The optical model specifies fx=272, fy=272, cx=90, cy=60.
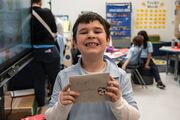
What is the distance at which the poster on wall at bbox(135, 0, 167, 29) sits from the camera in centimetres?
866

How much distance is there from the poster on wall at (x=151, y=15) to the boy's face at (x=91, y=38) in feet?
24.9

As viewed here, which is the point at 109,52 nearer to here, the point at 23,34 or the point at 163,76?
the point at 163,76

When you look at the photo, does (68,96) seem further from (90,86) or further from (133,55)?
(133,55)

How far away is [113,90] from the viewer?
1.21m

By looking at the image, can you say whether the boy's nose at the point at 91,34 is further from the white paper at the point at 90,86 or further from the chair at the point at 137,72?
the chair at the point at 137,72

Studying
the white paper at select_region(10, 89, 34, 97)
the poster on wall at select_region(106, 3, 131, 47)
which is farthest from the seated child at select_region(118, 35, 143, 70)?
the poster on wall at select_region(106, 3, 131, 47)

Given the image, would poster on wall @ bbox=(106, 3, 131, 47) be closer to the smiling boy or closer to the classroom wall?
the classroom wall

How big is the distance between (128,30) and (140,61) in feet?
11.1

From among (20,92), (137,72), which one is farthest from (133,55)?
(20,92)

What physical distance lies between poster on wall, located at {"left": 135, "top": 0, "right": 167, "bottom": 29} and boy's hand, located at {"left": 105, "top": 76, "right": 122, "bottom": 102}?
25.4 ft

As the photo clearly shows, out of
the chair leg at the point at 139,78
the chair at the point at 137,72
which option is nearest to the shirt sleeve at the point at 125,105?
the chair at the point at 137,72

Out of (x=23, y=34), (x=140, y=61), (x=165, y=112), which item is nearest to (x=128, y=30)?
(x=140, y=61)

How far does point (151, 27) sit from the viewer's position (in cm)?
877

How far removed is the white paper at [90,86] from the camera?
1173 millimetres
